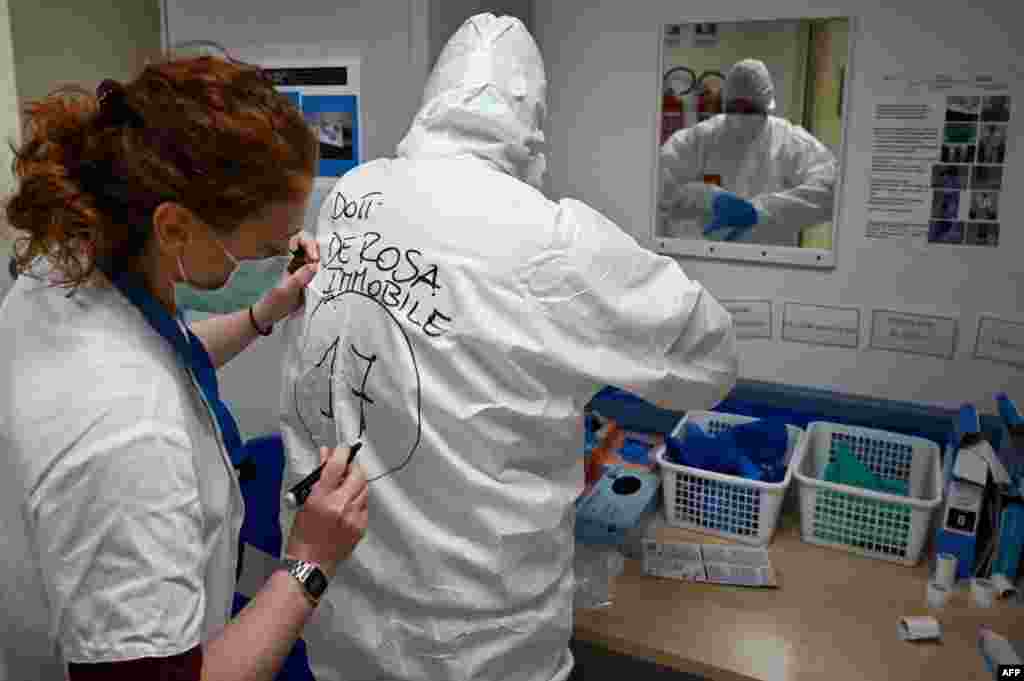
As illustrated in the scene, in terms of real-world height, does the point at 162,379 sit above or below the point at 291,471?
above

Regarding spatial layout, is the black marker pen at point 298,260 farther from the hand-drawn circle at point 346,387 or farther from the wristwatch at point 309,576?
the wristwatch at point 309,576

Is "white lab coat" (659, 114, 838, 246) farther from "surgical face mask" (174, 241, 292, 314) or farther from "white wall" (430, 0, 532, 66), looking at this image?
"surgical face mask" (174, 241, 292, 314)

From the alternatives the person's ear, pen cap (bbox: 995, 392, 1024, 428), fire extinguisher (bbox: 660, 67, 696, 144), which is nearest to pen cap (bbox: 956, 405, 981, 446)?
pen cap (bbox: 995, 392, 1024, 428)

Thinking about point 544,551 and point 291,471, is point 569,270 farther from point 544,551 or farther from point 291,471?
point 291,471

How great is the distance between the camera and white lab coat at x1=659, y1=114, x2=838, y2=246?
175 cm

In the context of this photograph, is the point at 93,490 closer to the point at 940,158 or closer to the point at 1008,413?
the point at 1008,413

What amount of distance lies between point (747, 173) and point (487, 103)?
750mm

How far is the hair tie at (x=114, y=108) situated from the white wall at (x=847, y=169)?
1.31m

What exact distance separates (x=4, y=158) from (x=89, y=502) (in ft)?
4.78

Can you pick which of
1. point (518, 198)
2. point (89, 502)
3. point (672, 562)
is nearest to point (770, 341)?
point (672, 562)

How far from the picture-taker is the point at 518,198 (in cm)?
119

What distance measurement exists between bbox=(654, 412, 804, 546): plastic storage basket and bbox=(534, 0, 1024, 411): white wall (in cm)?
35

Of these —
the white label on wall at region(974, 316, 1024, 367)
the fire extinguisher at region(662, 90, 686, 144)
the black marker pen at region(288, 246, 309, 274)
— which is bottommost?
the white label on wall at region(974, 316, 1024, 367)

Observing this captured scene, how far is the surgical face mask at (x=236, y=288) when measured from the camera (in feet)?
3.02
